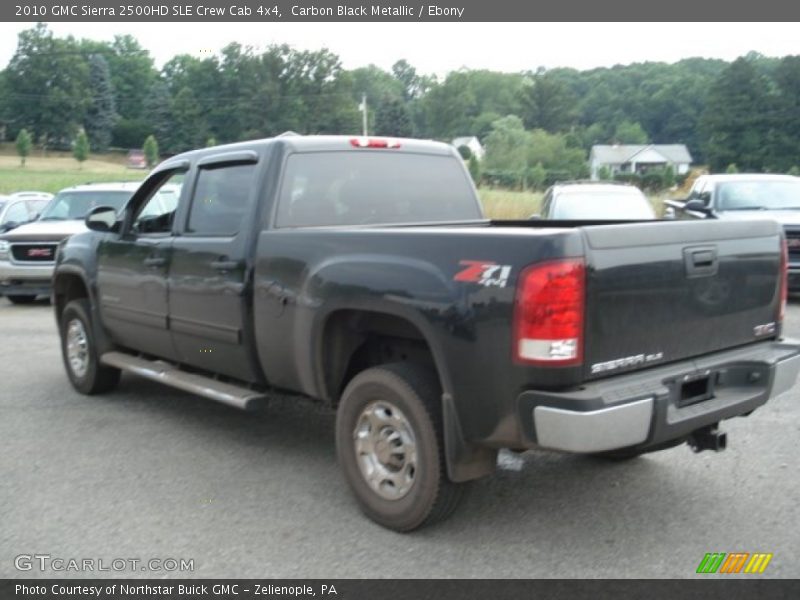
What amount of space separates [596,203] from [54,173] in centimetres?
6291

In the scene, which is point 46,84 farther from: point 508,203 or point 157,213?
point 157,213

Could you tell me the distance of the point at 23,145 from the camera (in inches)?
3073

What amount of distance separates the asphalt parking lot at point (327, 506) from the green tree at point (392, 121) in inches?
1452

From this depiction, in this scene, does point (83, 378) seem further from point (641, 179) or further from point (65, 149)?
point (65, 149)

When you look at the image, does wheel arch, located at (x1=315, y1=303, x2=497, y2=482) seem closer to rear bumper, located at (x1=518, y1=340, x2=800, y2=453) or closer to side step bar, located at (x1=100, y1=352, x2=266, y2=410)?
rear bumper, located at (x1=518, y1=340, x2=800, y2=453)

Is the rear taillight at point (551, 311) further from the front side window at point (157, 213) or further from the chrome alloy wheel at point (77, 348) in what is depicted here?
the chrome alloy wheel at point (77, 348)

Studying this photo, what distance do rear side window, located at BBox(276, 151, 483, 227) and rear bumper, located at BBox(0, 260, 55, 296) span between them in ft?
28.3

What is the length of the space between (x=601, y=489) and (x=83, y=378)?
178 inches

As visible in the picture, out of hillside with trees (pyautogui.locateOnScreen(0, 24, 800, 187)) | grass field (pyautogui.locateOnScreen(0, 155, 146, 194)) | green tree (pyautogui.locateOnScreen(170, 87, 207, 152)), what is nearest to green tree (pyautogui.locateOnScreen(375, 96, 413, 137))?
hillside with trees (pyautogui.locateOnScreen(0, 24, 800, 187))

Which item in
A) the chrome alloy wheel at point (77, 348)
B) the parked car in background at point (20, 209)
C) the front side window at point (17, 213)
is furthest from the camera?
the front side window at point (17, 213)

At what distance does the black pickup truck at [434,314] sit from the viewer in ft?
11.1

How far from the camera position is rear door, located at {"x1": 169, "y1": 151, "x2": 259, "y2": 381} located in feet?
16.0

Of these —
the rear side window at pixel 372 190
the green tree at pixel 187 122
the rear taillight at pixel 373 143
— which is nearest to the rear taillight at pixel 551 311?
the rear side window at pixel 372 190

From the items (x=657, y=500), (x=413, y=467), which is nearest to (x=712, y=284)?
(x=657, y=500)
